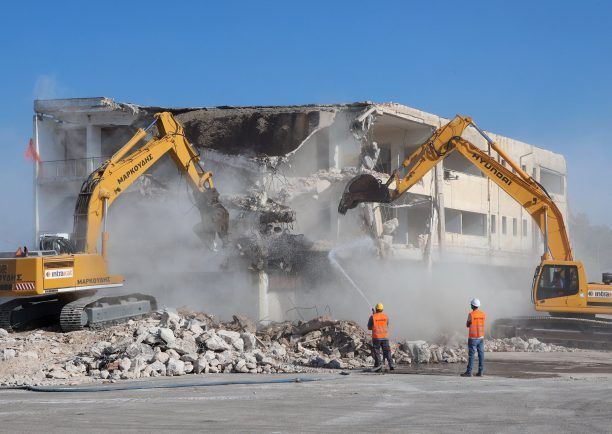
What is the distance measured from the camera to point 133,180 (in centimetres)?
2152

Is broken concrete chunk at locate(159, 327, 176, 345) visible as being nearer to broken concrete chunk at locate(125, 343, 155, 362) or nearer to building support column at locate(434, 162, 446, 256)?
broken concrete chunk at locate(125, 343, 155, 362)

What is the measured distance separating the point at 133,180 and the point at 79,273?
9.99 ft

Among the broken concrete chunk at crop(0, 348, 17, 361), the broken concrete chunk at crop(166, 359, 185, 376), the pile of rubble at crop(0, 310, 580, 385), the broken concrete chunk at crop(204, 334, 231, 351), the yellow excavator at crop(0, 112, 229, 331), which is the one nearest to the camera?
the pile of rubble at crop(0, 310, 580, 385)

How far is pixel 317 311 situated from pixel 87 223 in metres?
12.4

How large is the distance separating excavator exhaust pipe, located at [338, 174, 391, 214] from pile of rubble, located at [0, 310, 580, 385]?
3.26 meters

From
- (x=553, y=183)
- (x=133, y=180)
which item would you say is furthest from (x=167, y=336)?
(x=553, y=183)

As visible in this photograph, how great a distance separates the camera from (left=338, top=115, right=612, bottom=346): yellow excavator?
23.5 metres

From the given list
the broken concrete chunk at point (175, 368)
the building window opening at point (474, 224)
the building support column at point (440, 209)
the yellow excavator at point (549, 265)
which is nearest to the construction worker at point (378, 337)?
the broken concrete chunk at point (175, 368)

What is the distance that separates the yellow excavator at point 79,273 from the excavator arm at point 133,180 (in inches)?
0.9

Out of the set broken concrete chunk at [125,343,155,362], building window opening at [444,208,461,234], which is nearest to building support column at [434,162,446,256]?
building window opening at [444,208,461,234]

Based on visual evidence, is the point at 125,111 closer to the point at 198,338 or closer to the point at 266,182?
the point at 266,182

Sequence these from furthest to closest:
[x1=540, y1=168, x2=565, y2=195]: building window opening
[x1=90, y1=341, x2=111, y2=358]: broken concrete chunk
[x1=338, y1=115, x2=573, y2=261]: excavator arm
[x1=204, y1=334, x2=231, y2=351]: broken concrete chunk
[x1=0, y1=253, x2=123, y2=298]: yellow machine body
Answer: [x1=540, y1=168, x2=565, y2=195]: building window opening, [x1=338, y1=115, x2=573, y2=261]: excavator arm, [x1=0, y1=253, x2=123, y2=298]: yellow machine body, [x1=204, y1=334, x2=231, y2=351]: broken concrete chunk, [x1=90, y1=341, x2=111, y2=358]: broken concrete chunk

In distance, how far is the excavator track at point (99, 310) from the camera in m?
19.4

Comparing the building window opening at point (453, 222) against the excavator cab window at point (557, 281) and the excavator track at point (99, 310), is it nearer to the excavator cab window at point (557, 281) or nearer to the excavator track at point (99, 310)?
the excavator cab window at point (557, 281)
